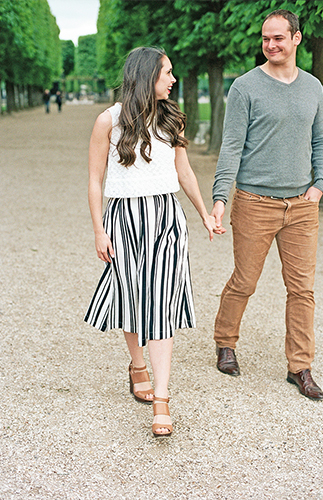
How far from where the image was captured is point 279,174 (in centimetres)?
362

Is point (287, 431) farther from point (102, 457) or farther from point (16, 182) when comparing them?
point (16, 182)

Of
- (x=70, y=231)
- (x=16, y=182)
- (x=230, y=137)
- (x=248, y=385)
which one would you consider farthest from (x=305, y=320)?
(x=16, y=182)

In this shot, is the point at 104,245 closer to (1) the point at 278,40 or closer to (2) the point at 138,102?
(2) the point at 138,102

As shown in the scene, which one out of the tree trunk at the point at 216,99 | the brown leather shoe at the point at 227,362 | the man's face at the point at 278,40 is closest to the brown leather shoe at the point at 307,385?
the brown leather shoe at the point at 227,362

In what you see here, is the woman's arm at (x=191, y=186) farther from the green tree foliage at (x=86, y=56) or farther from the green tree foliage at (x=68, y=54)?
the green tree foliage at (x=68, y=54)

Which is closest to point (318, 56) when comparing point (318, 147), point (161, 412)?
point (318, 147)

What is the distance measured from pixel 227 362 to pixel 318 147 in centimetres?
142

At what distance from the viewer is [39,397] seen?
3795 mm

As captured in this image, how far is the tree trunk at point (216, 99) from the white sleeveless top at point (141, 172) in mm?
13855

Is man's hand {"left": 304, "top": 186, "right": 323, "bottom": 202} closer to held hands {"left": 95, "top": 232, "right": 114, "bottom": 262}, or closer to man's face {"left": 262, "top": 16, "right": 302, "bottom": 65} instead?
man's face {"left": 262, "top": 16, "right": 302, "bottom": 65}

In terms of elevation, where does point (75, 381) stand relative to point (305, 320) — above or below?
below

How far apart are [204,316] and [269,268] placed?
1.71 meters

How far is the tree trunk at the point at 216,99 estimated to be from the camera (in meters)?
Answer: 16.7

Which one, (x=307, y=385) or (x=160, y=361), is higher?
(x=160, y=361)
